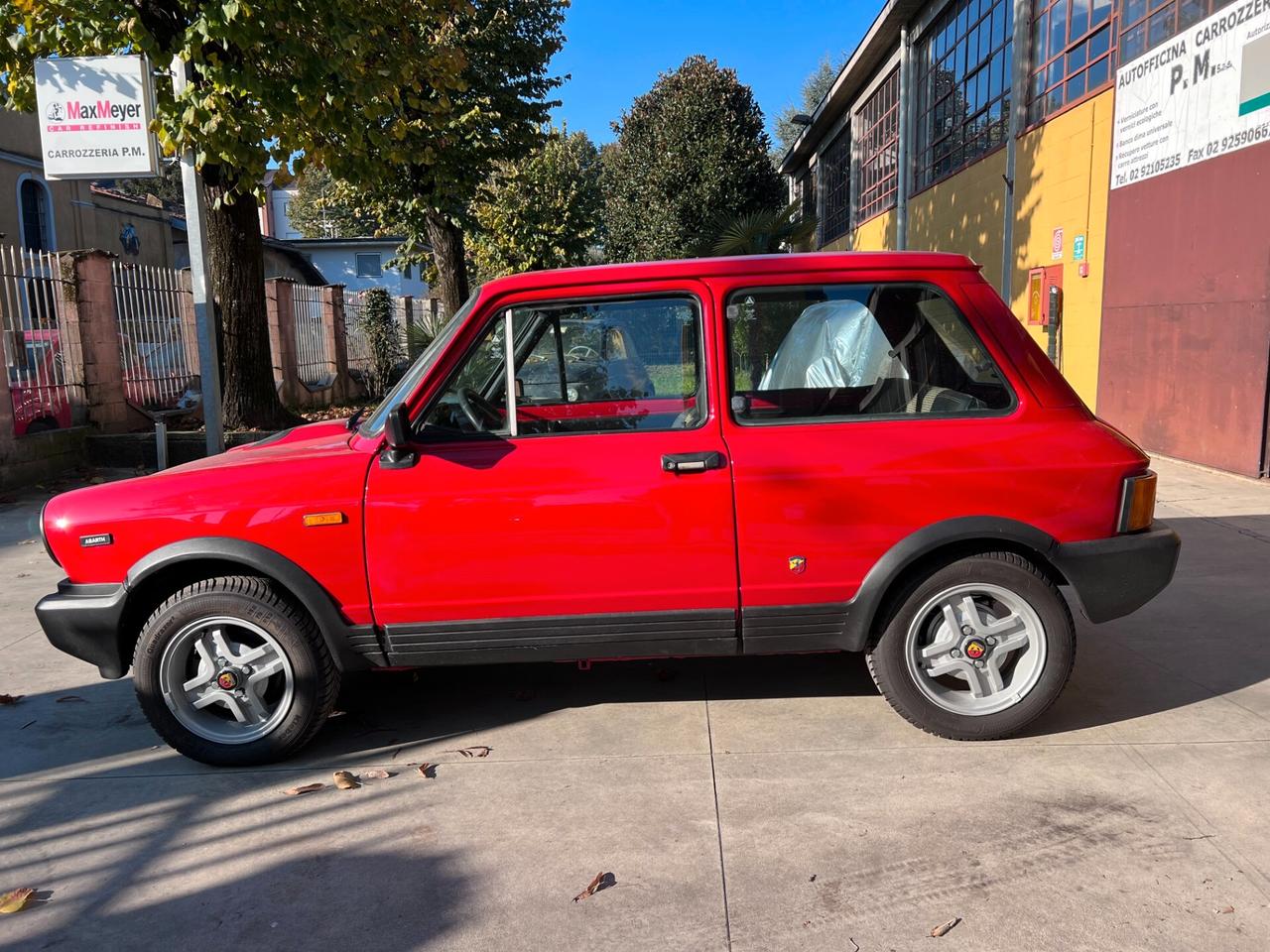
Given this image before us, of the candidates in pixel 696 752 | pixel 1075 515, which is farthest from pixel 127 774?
pixel 1075 515

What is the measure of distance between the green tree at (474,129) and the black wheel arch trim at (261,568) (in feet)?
53.3

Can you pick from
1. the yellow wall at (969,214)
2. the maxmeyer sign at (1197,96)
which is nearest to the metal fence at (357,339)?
the yellow wall at (969,214)

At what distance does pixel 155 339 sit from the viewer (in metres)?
12.7

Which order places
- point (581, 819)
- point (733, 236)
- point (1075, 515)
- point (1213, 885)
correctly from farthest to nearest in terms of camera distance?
point (733, 236) < point (1075, 515) < point (581, 819) < point (1213, 885)

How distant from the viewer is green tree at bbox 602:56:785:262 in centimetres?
2320

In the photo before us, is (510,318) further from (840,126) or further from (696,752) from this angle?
(840,126)

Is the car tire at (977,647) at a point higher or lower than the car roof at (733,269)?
lower

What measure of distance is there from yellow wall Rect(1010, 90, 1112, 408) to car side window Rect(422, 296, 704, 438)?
919 centimetres

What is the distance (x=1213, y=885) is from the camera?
2.76 m

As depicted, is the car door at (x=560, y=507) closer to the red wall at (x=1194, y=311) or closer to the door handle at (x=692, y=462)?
the door handle at (x=692, y=462)

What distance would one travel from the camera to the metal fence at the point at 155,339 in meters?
12.1

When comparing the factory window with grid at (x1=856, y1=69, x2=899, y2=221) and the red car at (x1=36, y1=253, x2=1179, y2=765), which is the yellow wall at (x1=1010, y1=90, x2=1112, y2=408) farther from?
the red car at (x1=36, y1=253, x2=1179, y2=765)

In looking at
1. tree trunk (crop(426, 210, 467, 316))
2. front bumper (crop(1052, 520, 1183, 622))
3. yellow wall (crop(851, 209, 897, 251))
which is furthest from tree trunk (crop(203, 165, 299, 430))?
yellow wall (crop(851, 209, 897, 251))

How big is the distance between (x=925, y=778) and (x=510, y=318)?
2.25m
